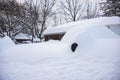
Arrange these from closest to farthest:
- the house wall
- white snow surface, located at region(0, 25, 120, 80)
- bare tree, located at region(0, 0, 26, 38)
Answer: white snow surface, located at region(0, 25, 120, 80)
the house wall
bare tree, located at region(0, 0, 26, 38)

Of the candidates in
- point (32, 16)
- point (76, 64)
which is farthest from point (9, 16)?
point (76, 64)

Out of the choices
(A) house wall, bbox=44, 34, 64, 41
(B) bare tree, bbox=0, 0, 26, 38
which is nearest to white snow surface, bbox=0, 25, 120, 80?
(A) house wall, bbox=44, 34, 64, 41

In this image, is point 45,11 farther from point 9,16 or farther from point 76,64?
point 76,64

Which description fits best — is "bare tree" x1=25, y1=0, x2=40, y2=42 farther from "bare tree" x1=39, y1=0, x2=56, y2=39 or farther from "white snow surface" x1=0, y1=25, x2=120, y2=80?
"white snow surface" x1=0, y1=25, x2=120, y2=80

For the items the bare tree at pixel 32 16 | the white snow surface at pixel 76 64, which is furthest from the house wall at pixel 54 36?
the white snow surface at pixel 76 64

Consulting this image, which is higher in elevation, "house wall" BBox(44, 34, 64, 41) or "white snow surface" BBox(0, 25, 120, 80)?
"white snow surface" BBox(0, 25, 120, 80)

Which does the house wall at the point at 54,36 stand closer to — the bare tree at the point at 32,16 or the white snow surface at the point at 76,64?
the bare tree at the point at 32,16

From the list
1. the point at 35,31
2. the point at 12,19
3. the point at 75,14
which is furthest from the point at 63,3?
the point at 12,19

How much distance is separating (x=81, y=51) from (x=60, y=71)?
2.86 meters

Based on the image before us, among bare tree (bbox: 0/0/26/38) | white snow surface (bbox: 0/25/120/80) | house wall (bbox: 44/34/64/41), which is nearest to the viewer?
white snow surface (bbox: 0/25/120/80)

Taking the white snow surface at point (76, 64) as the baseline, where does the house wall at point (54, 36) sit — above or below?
below

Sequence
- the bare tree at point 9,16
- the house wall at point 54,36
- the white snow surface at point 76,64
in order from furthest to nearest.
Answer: the bare tree at point 9,16
the house wall at point 54,36
the white snow surface at point 76,64

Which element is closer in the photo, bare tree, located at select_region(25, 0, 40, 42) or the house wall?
the house wall

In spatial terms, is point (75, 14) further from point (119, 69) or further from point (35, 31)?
point (119, 69)
